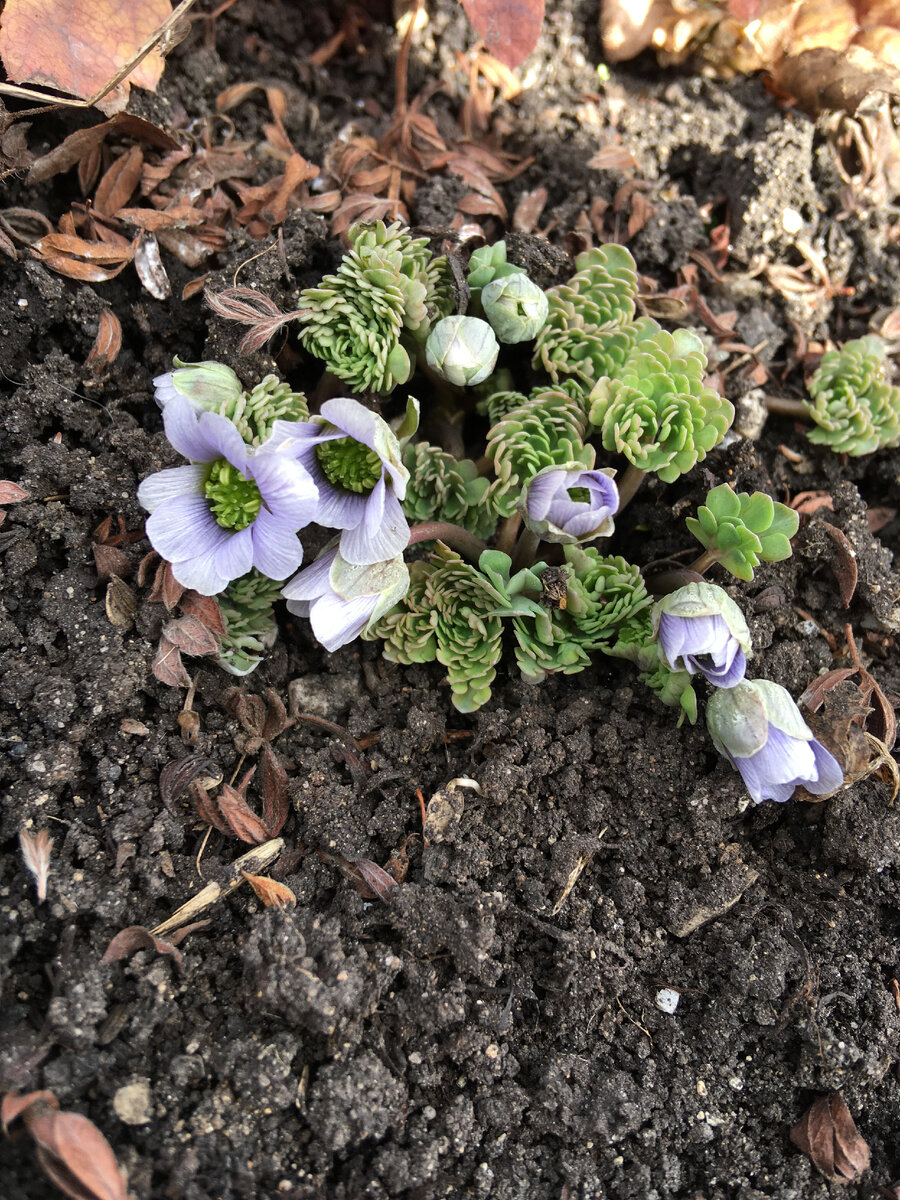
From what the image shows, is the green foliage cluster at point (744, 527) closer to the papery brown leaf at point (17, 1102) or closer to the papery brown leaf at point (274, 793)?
the papery brown leaf at point (274, 793)

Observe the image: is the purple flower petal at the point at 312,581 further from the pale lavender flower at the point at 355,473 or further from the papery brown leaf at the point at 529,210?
the papery brown leaf at the point at 529,210

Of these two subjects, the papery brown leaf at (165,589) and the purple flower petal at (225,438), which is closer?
the purple flower petal at (225,438)

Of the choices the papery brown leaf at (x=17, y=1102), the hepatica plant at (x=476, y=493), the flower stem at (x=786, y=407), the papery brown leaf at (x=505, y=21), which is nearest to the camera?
the papery brown leaf at (x=17, y=1102)

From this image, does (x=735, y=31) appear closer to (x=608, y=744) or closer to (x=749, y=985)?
(x=608, y=744)

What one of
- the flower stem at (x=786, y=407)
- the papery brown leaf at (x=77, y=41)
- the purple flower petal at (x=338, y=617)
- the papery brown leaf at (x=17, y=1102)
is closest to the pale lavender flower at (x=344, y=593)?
the purple flower petal at (x=338, y=617)

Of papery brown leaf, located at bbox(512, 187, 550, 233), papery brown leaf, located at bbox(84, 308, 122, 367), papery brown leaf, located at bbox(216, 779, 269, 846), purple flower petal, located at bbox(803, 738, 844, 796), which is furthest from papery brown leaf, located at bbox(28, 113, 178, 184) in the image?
purple flower petal, located at bbox(803, 738, 844, 796)

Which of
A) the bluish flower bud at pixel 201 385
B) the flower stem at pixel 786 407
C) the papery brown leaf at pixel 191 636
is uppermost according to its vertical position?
the bluish flower bud at pixel 201 385

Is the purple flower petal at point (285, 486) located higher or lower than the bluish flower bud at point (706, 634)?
higher

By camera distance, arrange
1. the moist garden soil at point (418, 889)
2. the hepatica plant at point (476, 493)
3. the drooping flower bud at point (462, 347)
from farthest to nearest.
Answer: the drooping flower bud at point (462, 347), the hepatica plant at point (476, 493), the moist garden soil at point (418, 889)
